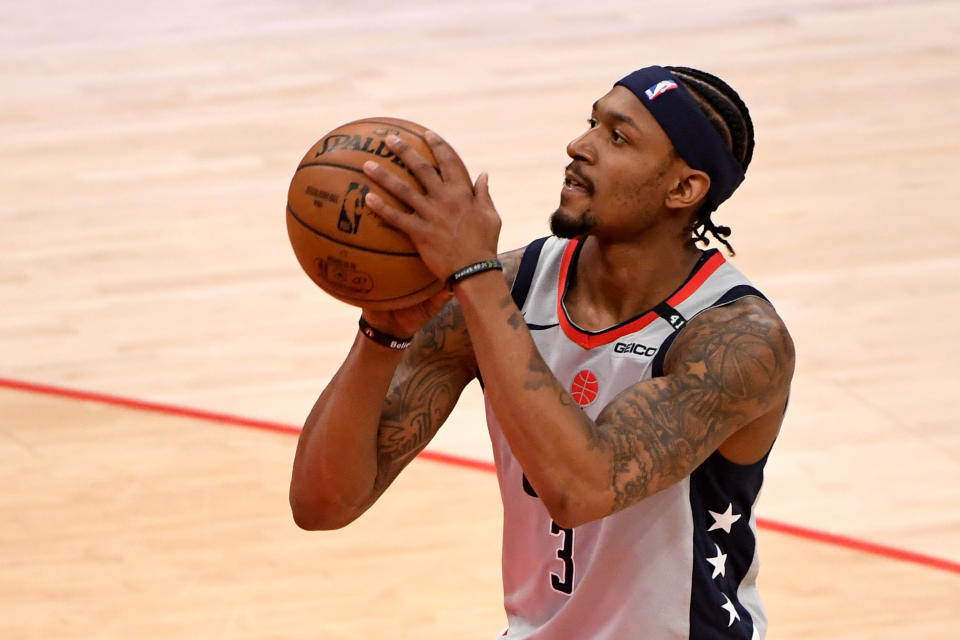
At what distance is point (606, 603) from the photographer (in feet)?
10.3

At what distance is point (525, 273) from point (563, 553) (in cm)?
61

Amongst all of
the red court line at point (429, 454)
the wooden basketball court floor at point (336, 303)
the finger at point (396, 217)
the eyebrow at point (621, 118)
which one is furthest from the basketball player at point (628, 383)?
the red court line at point (429, 454)

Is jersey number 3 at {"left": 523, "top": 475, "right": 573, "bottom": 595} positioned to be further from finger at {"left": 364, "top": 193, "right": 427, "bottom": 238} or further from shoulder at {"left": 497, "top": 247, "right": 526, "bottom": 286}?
finger at {"left": 364, "top": 193, "right": 427, "bottom": 238}

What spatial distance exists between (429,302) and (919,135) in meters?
6.81

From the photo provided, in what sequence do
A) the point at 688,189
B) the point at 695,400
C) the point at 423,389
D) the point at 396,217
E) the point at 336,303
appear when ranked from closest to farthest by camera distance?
the point at 396,217
the point at 695,400
the point at 688,189
the point at 423,389
the point at 336,303

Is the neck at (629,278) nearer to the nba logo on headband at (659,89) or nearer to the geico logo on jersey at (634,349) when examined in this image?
the geico logo on jersey at (634,349)

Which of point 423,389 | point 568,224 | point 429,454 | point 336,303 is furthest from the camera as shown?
point 336,303

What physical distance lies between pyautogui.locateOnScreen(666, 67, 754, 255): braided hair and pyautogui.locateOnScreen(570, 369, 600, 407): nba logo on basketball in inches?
15.5

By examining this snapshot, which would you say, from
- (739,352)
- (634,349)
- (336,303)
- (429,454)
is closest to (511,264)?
(634,349)

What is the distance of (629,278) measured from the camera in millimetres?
3178

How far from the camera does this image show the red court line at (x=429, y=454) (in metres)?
5.09

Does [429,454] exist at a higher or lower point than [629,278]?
lower

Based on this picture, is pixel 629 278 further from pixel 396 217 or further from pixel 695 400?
pixel 396 217

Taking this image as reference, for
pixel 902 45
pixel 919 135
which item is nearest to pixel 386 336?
pixel 919 135
